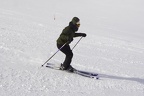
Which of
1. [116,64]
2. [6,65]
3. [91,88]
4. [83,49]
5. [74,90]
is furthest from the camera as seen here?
[83,49]

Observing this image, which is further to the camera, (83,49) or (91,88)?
(83,49)

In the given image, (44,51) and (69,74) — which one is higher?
(69,74)

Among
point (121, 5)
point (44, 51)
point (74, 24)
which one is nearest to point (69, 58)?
point (74, 24)

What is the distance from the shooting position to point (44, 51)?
10961mm

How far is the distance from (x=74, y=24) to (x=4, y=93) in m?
3.28

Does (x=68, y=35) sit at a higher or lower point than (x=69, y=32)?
lower

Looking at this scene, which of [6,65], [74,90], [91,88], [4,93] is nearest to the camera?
[4,93]

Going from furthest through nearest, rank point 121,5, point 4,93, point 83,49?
point 121,5 < point 83,49 < point 4,93

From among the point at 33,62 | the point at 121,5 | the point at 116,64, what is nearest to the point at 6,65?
the point at 33,62

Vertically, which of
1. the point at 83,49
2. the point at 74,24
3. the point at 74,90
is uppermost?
the point at 74,24

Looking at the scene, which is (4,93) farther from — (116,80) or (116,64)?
(116,64)

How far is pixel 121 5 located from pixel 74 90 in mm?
60066

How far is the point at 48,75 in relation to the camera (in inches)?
291

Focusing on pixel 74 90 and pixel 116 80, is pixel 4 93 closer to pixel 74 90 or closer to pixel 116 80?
pixel 74 90
